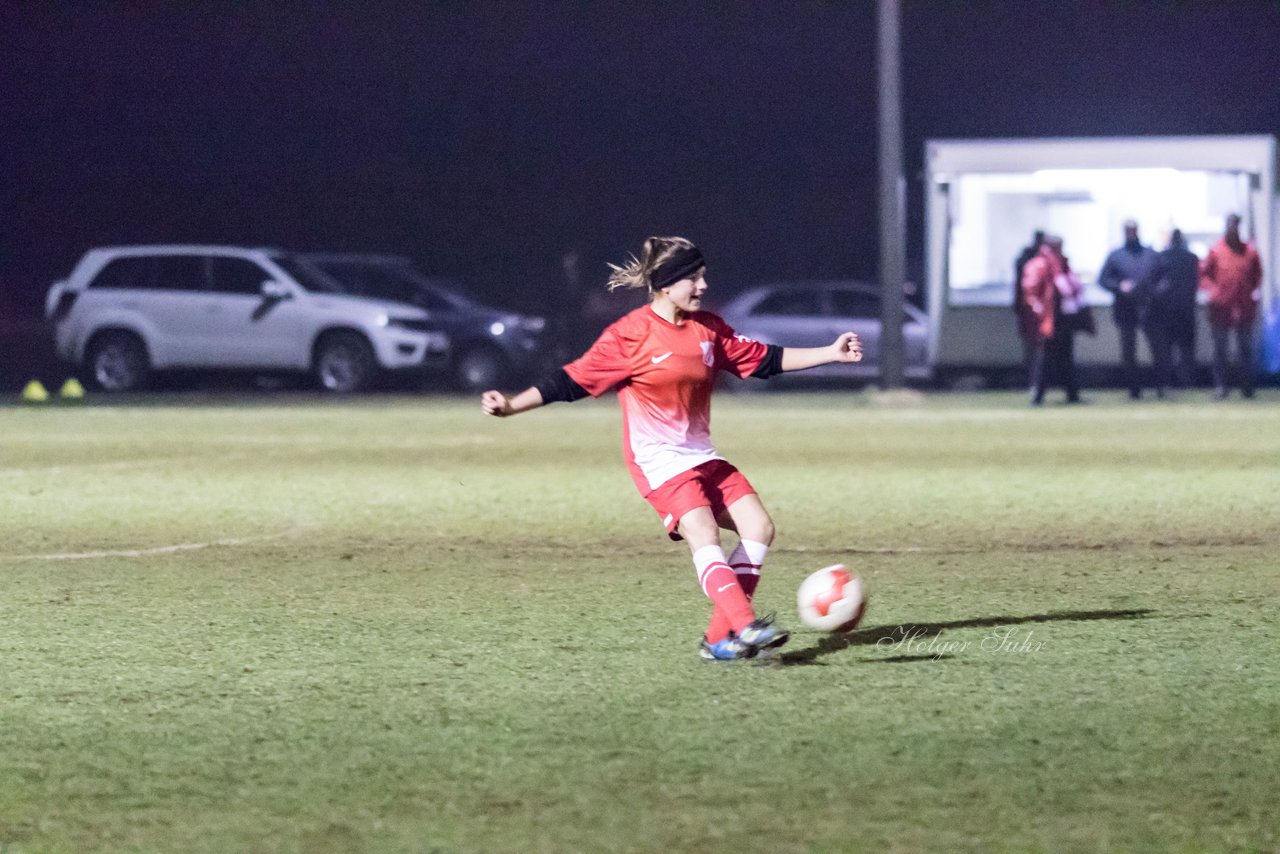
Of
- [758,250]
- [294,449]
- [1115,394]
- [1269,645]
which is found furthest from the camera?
[758,250]

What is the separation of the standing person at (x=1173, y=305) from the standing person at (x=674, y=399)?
56.7ft

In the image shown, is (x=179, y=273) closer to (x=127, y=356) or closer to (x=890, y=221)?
(x=127, y=356)

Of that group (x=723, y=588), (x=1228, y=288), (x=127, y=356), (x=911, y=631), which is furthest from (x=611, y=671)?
(x=127, y=356)

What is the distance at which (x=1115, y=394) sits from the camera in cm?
2616

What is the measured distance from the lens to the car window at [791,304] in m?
29.2

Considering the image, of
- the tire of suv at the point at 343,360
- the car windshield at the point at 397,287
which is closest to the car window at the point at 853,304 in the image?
the car windshield at the point at 397,287

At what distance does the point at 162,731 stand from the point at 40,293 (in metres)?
44.4

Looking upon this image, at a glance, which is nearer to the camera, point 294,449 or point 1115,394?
point 294,449

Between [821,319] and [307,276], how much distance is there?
254 inches

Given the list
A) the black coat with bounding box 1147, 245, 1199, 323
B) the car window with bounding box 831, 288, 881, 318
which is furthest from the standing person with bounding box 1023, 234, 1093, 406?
the car window with bounding box 831, 288, 881, 318

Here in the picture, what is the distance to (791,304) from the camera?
29219 millimetres

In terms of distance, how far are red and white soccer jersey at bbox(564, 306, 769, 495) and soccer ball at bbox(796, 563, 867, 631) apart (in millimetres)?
562

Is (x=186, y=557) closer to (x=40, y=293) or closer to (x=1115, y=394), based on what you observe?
(x=1115, y=394)

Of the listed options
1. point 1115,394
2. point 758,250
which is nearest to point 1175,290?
point 1115,394
